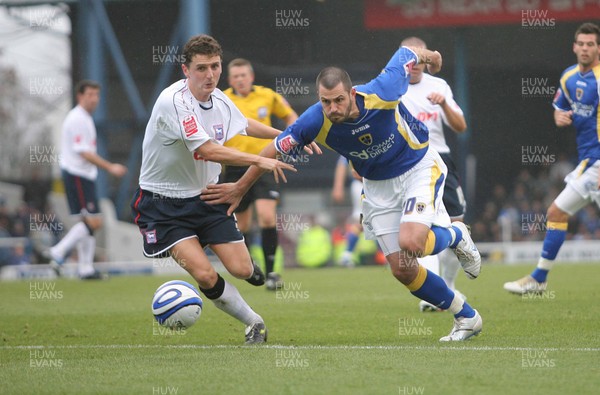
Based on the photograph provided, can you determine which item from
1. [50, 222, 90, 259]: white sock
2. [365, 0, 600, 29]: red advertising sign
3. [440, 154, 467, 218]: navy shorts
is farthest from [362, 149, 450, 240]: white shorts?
[365, 0, 600, 29]: red advertising sign

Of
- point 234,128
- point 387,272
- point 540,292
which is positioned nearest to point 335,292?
point 540,292

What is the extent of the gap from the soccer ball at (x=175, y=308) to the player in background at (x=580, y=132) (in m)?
4.44

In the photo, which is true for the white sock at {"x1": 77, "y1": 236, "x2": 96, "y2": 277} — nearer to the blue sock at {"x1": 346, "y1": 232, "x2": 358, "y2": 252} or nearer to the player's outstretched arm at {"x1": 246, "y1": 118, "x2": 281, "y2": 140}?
the blue sock at {"x1": 346, "y1": 232, "x2": 358, "y2": 252}

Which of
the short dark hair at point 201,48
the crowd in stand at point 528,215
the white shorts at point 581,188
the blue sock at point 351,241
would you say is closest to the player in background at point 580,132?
the white shorts at point 581,188

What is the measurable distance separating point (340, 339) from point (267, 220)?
4.64 m

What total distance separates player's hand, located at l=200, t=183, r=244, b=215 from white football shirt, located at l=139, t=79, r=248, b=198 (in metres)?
0.13

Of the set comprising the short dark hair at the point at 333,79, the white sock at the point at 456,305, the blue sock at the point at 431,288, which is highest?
the short dark hair at the point at 333,79

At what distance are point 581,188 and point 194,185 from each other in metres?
4.65

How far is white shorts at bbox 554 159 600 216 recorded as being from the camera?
10094 mm

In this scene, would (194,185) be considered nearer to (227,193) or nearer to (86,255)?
(227,193)

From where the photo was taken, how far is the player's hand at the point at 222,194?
23.7 ft

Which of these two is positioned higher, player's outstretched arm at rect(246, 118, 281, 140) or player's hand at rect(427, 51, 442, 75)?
player's hand at rect(427, 51, 442, 75)

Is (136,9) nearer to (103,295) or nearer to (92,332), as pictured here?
(103,295)

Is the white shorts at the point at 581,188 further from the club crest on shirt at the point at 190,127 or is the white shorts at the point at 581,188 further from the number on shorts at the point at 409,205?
the club crest on shirt at the point at 190,127
